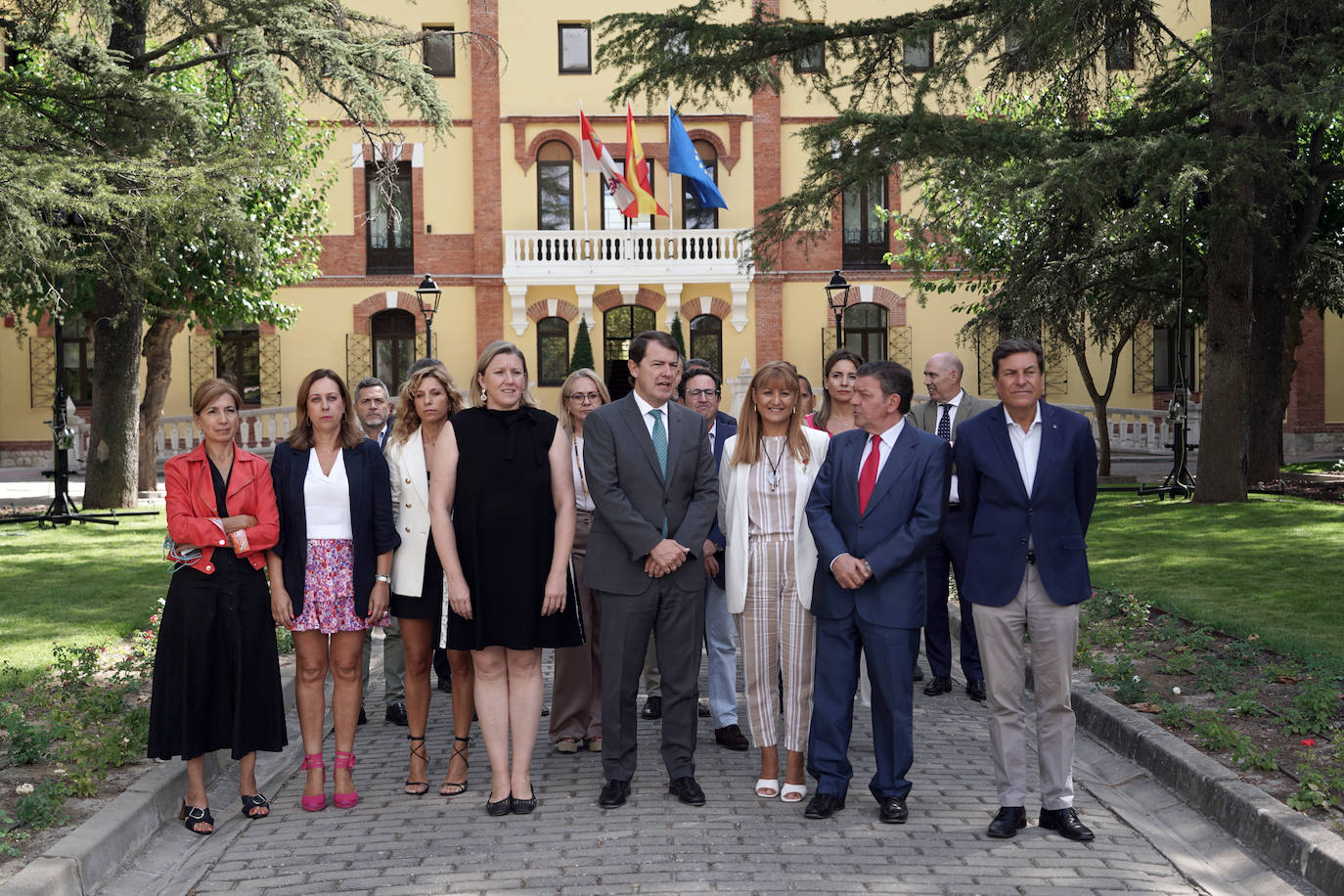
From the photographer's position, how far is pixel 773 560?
20.0ft

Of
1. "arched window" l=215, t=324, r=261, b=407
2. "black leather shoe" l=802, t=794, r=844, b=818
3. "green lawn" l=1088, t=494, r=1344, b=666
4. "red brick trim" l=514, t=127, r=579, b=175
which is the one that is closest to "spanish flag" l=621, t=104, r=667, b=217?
"red brick trim" l=514, t=127, r=579, b=175

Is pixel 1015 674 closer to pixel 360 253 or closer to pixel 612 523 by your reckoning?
pixel 612 523

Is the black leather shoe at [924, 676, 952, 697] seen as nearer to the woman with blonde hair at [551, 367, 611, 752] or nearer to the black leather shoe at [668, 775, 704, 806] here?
the woman with blonde hair at [551, 367, 611, 752]

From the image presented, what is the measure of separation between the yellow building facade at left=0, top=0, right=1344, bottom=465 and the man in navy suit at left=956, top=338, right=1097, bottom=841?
28577mm

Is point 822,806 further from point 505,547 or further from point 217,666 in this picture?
point 217,666

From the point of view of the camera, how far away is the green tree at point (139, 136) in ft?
38.8

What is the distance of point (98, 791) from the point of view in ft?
19.0

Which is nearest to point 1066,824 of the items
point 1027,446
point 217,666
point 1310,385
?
point 1027,446

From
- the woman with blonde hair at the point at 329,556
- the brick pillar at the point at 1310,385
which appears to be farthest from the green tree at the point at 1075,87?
the brick pillar at the point at 1310,385

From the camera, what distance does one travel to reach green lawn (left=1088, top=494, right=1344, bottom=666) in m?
9.50

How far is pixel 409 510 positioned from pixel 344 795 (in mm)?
1430

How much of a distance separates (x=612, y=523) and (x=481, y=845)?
1518 millimetres

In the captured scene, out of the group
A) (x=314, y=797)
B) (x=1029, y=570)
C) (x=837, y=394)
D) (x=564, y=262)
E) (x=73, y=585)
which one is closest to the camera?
(x=1029, y=570)

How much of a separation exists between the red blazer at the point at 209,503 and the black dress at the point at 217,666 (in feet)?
0.14
